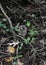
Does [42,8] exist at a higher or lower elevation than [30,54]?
higher

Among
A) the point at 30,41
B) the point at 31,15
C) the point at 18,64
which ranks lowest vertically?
the point at 18,64

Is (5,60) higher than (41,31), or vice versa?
(41,31)

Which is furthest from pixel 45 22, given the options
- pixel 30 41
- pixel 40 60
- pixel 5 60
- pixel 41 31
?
pixel 5 60

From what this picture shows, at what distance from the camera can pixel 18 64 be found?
116 inches

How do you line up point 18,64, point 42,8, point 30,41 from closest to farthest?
point 18,64 → point 30,41 → point 42,8

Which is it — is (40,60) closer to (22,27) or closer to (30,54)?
→ (30,54)

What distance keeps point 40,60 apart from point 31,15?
0.86 metres

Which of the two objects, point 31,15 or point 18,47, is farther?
point 31,15

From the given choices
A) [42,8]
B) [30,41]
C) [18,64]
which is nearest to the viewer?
[18,64]

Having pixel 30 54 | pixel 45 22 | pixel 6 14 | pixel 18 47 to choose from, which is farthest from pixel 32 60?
pixel 6 14

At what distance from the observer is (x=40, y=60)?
117 inches

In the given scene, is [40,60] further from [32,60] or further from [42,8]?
[42,8]

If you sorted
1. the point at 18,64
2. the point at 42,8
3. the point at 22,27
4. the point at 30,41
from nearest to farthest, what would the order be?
1. the point at 18,64
2. the point at 30,41
3. the point at 22,27
4. the point at 42,8

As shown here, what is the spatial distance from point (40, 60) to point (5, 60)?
19.8 inches
